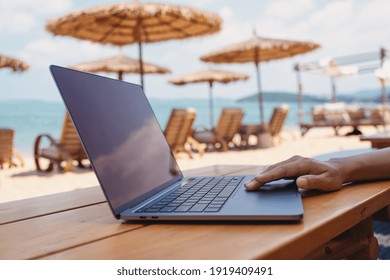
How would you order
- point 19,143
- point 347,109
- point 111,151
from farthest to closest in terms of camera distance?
point 19,143, point 347,109, point 111,151

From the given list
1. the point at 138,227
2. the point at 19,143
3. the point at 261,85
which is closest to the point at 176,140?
the point at 261,85

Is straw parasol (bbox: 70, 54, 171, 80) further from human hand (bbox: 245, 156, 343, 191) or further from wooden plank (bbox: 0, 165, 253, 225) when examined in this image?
human hand (bbox: 245, 156, 343, 191)

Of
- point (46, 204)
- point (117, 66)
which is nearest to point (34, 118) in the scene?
point (117, 66)

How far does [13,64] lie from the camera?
6340 millimetres

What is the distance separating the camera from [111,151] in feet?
2.29

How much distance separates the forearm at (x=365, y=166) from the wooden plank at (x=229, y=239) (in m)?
0.18

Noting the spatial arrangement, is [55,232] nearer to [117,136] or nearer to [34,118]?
[117,136]

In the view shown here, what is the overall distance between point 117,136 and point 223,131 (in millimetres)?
7370

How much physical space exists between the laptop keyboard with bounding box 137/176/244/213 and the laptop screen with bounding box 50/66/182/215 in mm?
50

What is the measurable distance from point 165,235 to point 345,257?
0.64m
